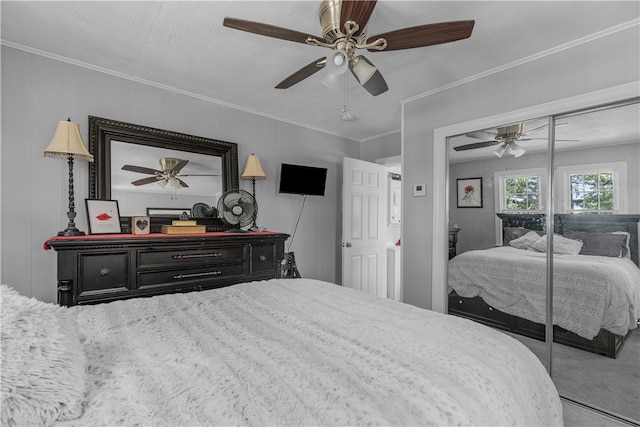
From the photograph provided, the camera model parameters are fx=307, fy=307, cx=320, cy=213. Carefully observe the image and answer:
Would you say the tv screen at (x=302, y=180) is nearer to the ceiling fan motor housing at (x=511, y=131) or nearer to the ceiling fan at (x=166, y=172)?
the ceiling fan at (x=166, y=172)

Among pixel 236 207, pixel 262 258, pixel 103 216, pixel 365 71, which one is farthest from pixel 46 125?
pixel 365 71

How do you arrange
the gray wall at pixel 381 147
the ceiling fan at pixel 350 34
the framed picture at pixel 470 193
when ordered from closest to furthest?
the ceiling fan at pixel 350 34, the framed picture at pixel 470 193, the gray wall at pixel 381 147

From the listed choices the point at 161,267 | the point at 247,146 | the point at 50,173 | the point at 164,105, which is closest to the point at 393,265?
the point at 247,146

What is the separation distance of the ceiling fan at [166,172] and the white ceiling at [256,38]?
2.32 feet

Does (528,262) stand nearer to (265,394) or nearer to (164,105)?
(265,394)

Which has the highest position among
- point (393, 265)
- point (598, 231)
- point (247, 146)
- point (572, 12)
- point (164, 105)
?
point (572, 12)

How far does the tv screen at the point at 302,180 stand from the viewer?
370 centimetres

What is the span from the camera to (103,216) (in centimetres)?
244

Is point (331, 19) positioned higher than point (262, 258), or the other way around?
point (331, 19)

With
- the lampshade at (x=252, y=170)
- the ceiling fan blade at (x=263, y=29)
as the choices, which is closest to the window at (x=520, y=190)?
the ceiling fan blade at (x=263, y=29)

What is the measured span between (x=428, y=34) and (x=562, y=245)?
1.80m

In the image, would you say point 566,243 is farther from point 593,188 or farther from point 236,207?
point 236,207

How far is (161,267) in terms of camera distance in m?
2.36

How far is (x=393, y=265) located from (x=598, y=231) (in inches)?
109
